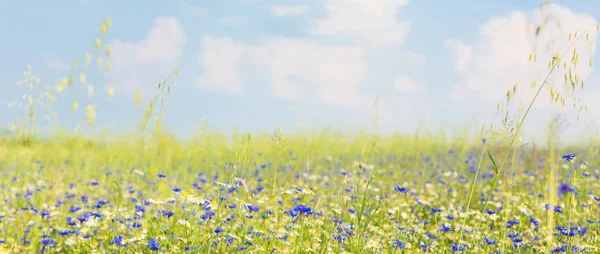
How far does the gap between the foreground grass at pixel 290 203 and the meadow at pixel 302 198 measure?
26 millimetres

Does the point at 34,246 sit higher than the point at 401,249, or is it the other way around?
the point at 401,249

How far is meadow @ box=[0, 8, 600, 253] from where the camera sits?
3.15 m

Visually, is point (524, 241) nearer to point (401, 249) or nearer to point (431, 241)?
point (431, 241)

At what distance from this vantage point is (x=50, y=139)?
11.2 meters

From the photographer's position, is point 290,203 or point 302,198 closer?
point 302,198

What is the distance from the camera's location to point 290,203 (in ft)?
18.3

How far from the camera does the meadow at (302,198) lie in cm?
315

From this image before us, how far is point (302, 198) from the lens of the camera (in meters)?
2.78

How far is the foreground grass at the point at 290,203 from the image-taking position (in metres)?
3.23

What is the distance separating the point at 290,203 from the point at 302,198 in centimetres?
282

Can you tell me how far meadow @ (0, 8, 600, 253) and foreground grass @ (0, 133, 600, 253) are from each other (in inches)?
1.0

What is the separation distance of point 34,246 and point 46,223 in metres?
0.55

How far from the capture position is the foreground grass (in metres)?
3.23

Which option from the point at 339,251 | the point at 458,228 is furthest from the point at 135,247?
the point at 458,228
